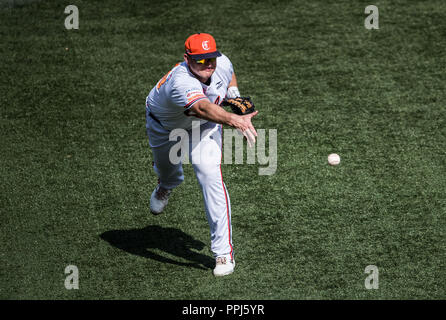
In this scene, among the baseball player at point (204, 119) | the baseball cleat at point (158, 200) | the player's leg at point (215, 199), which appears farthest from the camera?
the baseball cleat at point (158, 200)

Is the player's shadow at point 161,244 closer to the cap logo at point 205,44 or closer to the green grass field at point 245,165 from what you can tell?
the green grass field at point 245,165

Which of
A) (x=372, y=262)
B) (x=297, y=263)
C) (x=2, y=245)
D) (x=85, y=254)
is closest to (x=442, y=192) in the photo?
(x=372, y=262)

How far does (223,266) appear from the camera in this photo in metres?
5.45

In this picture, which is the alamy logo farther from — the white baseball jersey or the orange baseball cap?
the orange baseball cap

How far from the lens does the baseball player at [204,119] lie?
5.09 metres

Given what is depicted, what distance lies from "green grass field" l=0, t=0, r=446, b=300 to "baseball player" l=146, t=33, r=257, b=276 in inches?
20.4

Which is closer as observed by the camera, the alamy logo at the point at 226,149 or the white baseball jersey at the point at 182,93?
the white baseball jersey at the point at 182,93

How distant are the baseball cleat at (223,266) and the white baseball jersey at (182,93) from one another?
1.23m

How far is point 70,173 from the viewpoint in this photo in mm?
7242

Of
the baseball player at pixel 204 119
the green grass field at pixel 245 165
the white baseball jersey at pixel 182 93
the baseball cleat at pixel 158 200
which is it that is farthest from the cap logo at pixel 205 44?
the green grass field at pixel 245 165

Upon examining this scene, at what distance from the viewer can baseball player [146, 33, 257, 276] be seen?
5.09 metres

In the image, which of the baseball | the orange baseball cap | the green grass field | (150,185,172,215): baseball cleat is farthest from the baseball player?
the baseball

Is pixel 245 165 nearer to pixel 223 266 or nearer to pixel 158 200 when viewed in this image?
A: pixel 158 200

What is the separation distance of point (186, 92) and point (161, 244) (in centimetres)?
173
